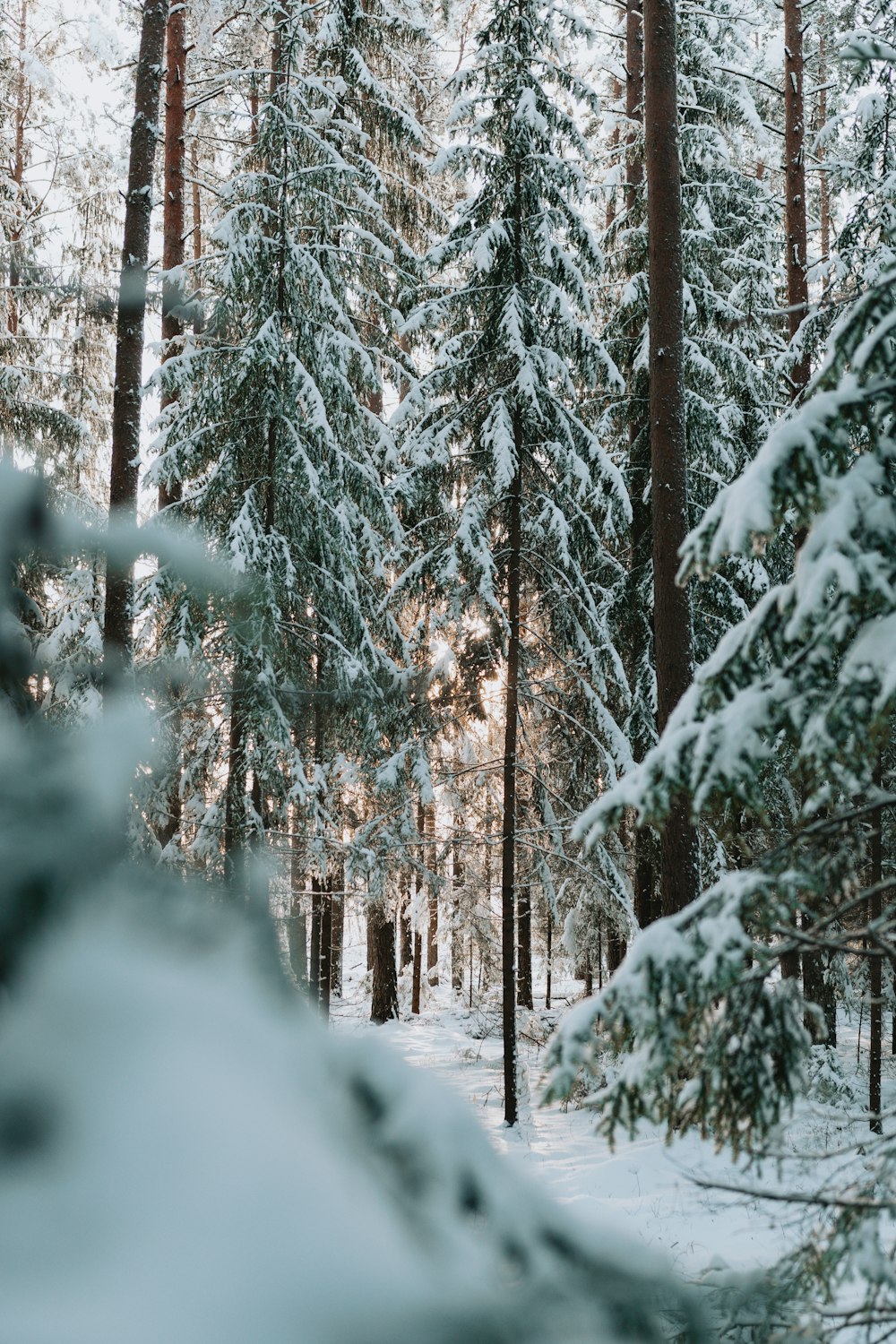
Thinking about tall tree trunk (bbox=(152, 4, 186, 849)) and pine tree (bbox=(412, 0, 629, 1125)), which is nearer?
pine tree (bbox=(412, 0, 629, 1125))

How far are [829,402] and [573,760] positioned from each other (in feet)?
31.0

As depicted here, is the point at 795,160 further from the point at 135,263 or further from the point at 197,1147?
the point at 197,1147

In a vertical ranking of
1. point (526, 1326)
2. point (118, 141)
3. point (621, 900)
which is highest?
point (118, 141)

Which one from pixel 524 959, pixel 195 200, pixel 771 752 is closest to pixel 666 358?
pixel 771 752

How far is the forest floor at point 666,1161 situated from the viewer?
3080mm

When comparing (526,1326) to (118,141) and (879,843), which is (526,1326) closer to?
(879,843)

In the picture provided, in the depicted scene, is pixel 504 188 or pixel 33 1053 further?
pixel 504 188

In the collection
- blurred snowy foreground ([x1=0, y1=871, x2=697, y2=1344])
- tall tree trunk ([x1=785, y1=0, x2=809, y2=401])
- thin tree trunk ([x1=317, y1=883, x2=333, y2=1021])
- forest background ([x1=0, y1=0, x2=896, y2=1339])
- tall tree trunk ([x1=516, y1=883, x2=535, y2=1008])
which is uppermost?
tall tree trunk ([x1=785, y1=0, x2=809, y2=401])

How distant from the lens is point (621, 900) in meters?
9.77

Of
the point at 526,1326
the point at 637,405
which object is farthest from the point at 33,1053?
the point at 637,405

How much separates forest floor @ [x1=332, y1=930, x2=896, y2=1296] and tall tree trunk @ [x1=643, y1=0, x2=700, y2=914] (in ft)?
7.60

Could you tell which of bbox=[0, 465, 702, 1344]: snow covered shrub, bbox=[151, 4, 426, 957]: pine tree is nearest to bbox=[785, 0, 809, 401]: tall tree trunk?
bbox=[151, 4, 426, 957]: pine tree

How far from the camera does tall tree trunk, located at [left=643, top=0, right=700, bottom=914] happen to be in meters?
7.34

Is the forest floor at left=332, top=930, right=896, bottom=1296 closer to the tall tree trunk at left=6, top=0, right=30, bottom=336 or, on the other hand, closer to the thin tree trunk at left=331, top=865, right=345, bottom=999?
the thin tree trunk at left=331, top=865, right=345, bottom=999
